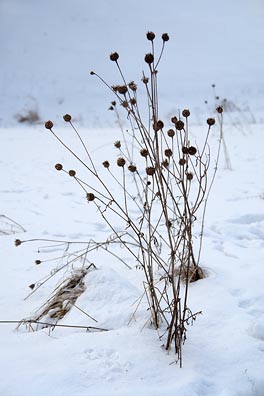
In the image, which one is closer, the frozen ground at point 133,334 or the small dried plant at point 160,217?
the frozen ground at point 133,334

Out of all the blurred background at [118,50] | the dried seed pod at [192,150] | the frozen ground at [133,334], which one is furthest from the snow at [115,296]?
the blurred background at [118,50]

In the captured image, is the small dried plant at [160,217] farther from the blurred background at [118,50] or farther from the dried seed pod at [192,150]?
→ the blurred background at [118,50]

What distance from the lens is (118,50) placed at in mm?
20078

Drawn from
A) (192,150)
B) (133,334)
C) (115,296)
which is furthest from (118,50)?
(133,334)

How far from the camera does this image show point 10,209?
393 centimetres

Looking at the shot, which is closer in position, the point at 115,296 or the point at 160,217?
the point at 160,217

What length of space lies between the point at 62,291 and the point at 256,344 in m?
0.96

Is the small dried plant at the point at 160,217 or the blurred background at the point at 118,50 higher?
the blurred background at the point at 118,50

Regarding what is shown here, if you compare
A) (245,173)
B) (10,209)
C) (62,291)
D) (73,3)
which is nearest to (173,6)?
(73,3)

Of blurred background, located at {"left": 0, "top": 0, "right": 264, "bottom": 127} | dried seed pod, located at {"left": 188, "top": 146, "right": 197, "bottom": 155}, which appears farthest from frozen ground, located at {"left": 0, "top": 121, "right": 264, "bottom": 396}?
blurred background, located at {"left": 0, "top": 0, "right": 264, "bottom": 127}

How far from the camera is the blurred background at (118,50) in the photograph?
15719mm

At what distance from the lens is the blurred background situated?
51.6 ft

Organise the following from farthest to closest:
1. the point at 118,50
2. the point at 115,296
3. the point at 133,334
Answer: the point at 118,50 < the point at 115,296 < the point at 133,334

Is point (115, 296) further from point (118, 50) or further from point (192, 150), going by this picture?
point (118, 50)
